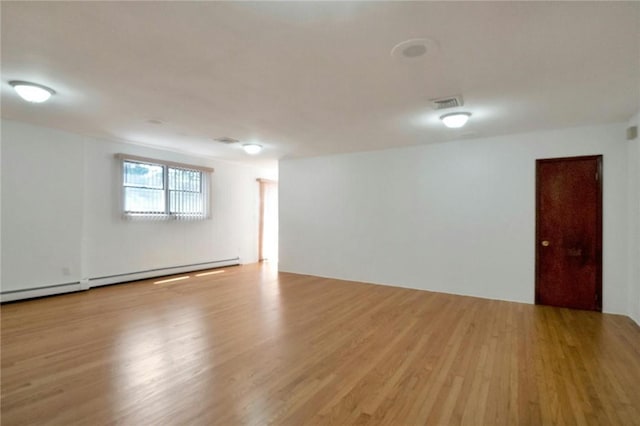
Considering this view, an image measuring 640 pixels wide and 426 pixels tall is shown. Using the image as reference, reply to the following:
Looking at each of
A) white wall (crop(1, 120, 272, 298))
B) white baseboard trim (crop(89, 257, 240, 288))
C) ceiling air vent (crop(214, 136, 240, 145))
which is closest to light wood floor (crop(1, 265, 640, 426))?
white wall (crop(1, 120, 272, 298))

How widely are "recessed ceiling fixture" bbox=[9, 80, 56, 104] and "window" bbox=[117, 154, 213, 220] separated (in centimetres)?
246

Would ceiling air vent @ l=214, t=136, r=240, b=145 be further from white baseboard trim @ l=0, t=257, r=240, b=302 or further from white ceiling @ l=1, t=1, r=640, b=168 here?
white baseboard trim @ l=0, t=257, r=240, b=302

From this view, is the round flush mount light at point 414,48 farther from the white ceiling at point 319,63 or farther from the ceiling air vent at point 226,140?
the ceiling air vent at point 226,140

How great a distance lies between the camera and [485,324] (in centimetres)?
373

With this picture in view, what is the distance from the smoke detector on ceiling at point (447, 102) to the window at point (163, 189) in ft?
16.9

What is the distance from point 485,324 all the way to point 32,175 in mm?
6604

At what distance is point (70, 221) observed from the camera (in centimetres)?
500

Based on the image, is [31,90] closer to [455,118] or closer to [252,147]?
[252,147]

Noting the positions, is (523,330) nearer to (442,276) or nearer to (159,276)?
(442,276)

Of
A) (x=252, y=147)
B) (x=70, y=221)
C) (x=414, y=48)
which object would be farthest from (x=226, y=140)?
(x=414, y=48)

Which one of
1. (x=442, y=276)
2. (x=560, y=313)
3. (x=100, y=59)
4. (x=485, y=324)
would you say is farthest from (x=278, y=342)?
(x=560, y=313)

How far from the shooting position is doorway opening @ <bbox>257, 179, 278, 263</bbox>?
8.59 m

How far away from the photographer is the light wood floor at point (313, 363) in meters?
2.05

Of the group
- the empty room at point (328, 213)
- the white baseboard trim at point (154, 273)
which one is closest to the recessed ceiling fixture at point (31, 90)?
the empty room at point (328, 213)
